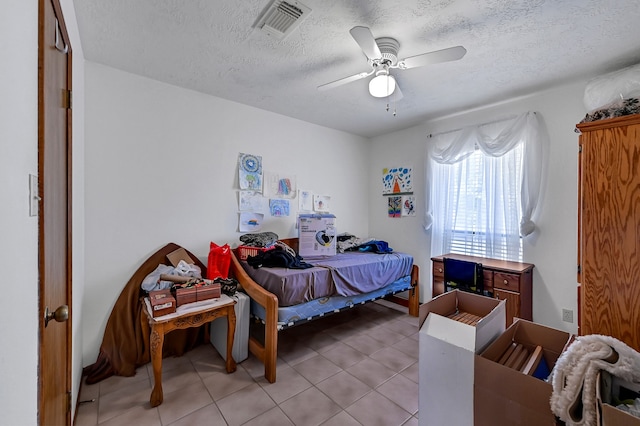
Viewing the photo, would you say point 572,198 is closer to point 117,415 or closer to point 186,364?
point 186,364

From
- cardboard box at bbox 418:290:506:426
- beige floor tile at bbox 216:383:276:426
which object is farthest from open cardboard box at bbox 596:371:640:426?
beige floor tile at bbox 216:383:276:426

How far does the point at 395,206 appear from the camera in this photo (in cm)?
402

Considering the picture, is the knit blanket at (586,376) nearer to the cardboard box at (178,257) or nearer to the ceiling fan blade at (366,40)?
the ceiling fan blade at (366,40)

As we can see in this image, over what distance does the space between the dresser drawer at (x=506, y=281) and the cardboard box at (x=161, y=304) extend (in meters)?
2.91

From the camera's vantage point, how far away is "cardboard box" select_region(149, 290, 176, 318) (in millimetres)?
1848

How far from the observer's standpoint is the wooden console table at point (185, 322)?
5.90ft

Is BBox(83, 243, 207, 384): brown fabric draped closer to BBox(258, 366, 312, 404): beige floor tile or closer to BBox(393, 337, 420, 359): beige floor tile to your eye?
BBox(258, 366, 312, 404): beige floor tile

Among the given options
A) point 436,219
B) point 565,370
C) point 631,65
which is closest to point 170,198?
point 565,370

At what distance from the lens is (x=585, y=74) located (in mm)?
2320

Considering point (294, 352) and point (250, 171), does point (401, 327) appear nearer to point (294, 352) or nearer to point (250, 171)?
point (294, 352)

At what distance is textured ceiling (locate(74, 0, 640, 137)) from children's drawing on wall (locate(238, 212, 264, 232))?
1.31m

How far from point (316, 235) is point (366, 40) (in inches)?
82.8
